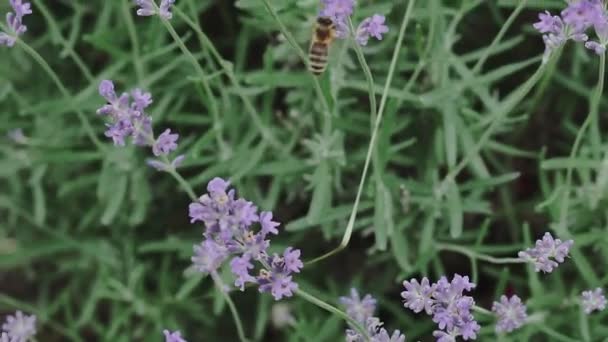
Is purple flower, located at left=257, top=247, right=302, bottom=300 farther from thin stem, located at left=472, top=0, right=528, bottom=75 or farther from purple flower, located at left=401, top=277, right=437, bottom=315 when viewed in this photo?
thin stem, located at left=472, top=0, right=528, bottom=75

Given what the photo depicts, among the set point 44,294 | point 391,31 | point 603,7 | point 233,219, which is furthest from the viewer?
point 44,294

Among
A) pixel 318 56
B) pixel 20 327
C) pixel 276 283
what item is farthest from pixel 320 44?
pixel 20 327

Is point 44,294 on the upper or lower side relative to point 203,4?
lower

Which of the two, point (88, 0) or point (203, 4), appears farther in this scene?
point (88, 0)

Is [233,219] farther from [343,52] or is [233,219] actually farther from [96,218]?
[96,218]

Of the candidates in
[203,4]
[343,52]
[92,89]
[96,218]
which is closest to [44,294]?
[96,218]
